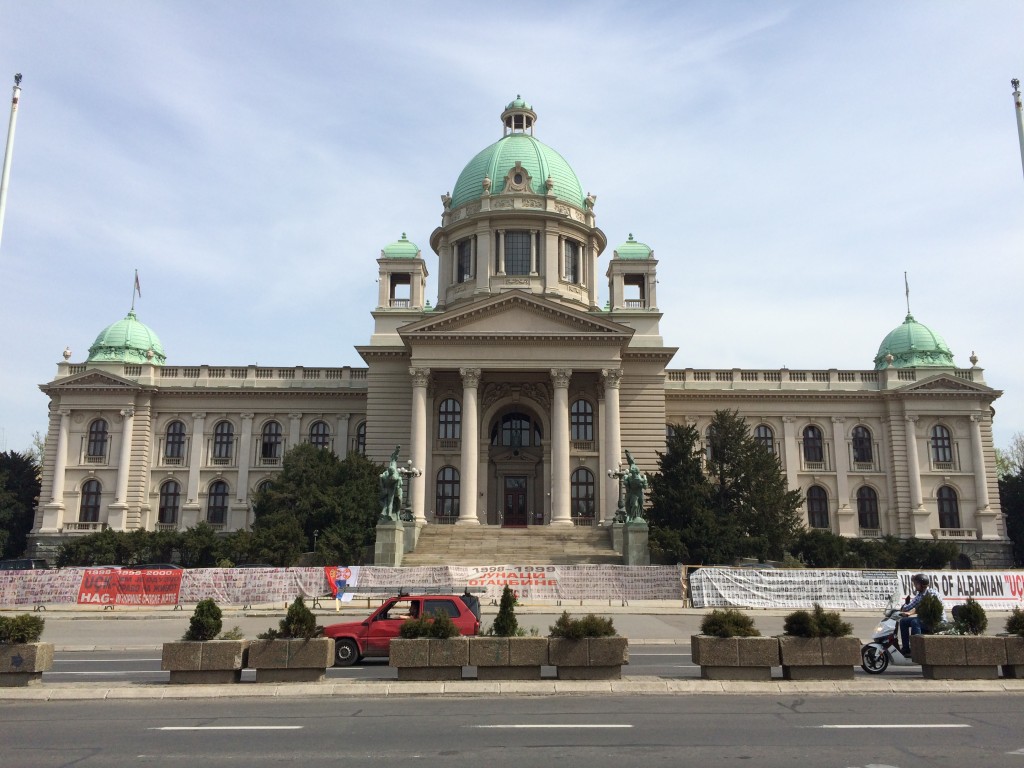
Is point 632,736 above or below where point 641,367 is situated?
below

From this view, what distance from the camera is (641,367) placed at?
2115 inches

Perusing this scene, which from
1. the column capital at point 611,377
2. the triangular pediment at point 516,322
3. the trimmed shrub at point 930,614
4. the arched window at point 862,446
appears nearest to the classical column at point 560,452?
the column capital at point 611,377

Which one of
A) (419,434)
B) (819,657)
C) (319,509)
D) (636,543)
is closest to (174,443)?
(319,509)

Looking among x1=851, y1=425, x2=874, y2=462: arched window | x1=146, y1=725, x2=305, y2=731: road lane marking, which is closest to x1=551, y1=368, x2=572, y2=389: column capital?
x1=851, y1=425, x2=874, y2=462: arched window

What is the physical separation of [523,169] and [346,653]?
45.9m

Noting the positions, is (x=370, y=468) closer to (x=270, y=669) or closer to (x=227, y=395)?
(x=227, y=395)

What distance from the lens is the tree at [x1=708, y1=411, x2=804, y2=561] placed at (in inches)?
1805

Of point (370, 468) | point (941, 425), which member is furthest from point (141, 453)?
point (941, 425)

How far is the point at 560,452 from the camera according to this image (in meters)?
47.7

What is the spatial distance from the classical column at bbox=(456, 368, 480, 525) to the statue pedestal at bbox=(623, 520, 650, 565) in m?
8.77

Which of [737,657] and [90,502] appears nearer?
[737,657]

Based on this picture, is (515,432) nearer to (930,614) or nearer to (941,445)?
(941,445)

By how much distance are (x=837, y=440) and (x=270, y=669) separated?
51.2 meters

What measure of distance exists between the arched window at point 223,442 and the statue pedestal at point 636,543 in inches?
1188
